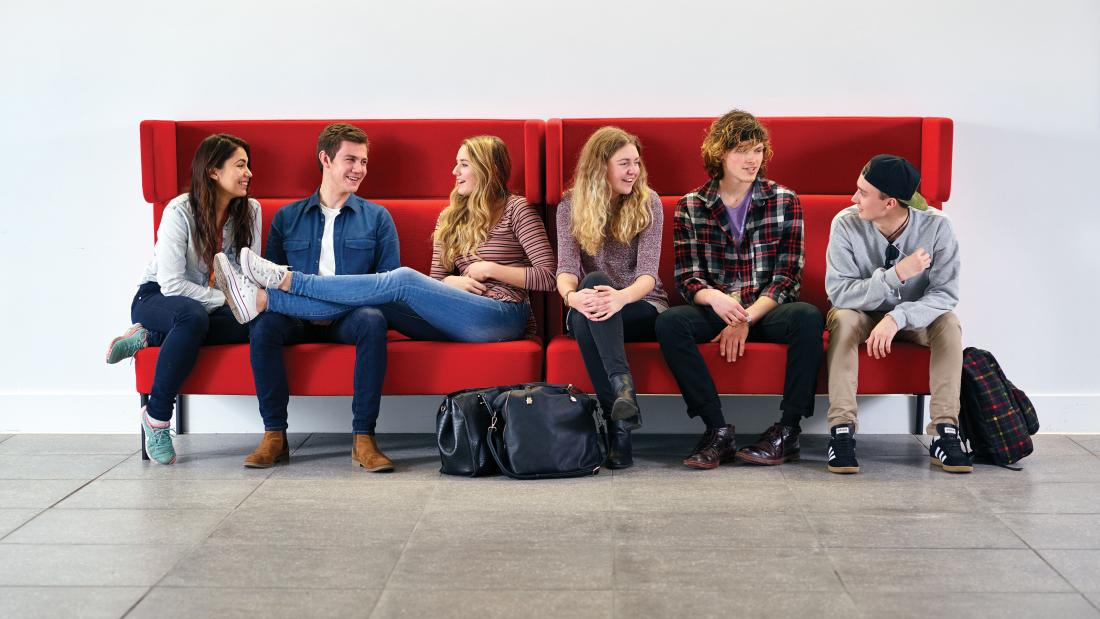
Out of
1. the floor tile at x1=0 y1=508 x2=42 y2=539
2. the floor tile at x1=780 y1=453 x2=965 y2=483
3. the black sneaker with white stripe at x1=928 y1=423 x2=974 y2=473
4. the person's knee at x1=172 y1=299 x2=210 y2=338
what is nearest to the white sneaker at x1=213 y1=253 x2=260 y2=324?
the person's knee at x1=172 y1=299 x2=210 y2=338

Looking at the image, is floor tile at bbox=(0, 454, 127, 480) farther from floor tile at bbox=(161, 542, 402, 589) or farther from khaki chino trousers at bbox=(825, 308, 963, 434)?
khaki chino trousers at bbox=(825, 308, 963, 434)

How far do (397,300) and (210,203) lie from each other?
2.36 feet

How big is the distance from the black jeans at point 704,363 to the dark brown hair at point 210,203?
4.73ft

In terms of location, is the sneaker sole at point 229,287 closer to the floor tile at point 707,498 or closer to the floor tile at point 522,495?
the floor tile at point 522,495

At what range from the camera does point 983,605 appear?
7.75ft

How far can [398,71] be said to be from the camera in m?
4.20

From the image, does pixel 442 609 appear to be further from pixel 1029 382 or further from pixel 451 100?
pixel 1029 382

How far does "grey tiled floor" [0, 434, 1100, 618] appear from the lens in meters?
2.40

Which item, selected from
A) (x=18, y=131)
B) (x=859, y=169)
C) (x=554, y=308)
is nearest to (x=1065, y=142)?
(x=859, y=169)

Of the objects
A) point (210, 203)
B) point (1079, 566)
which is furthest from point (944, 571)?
point (210, 203)

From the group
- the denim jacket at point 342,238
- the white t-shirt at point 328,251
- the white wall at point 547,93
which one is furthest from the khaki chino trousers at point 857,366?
the white t-shirt at point 328,251

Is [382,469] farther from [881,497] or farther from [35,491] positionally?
[881,497]

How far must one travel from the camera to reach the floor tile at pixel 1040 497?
3082 mm

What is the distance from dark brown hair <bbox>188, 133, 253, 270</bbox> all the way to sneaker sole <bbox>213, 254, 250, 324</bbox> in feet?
0.71
